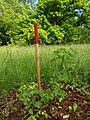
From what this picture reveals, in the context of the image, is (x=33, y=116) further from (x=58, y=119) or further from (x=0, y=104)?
(x=0, y=104)

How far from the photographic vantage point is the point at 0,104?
3074 mm

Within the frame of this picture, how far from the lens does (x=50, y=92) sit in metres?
2.64

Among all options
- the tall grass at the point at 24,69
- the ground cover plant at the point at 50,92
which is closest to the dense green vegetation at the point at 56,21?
the tall grass at the point at 24,69

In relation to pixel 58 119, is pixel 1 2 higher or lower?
higher

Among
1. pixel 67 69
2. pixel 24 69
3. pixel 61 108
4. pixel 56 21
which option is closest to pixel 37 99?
pixel 61 108

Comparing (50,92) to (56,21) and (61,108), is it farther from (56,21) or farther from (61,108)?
(56,21)

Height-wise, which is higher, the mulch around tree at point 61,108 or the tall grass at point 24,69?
the tall grass at point 24,69

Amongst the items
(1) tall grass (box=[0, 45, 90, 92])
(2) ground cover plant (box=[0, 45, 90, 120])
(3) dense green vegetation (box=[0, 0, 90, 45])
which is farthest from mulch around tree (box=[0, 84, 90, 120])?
(3) dense green vegetation (box=[0, 0, 90, 45])

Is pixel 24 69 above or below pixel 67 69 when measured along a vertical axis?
below

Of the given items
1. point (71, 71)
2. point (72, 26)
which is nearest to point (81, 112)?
point (71, 71)

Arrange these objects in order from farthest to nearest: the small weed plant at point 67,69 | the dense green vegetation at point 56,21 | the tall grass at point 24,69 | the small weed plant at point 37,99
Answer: the dense green vegetation at point 56,21, the tall grass at point 24,69, the small weed plant at point 67,69, the small weed plant at point 37,99

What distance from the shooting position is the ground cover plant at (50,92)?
2.61m

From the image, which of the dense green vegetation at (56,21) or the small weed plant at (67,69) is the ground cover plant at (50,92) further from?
the dense green vegetation at (56,21)

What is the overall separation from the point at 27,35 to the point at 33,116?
22987 millimetres
